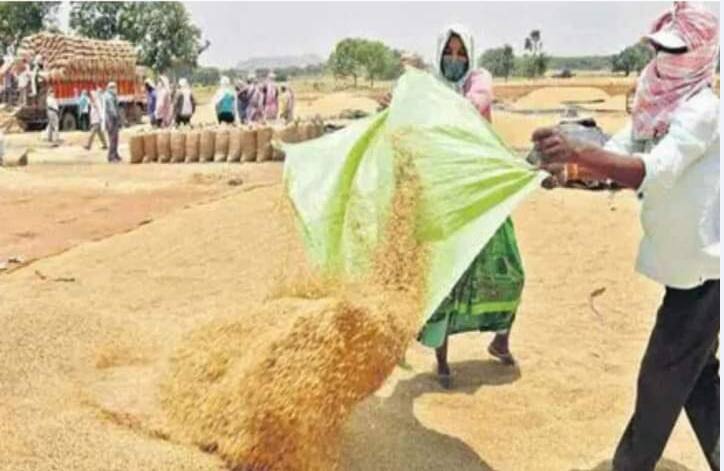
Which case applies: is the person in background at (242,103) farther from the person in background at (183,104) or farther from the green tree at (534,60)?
the green tree at (534,60)

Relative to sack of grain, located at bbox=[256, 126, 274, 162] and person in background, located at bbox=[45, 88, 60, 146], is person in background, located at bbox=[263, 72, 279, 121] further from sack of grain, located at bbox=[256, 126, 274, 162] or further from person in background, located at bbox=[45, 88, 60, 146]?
sack of grain, located at bbox=[256, 126, 274, 162]

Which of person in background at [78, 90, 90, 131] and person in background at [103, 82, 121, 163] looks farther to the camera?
person in background at [78, 90, 90, 131]

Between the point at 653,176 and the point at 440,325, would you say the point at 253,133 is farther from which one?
the point at 653,176

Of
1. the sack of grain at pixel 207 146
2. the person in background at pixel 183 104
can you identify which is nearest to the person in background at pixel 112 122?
the sack of grain at pixel 207 146

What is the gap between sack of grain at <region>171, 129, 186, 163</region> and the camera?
1627 cm

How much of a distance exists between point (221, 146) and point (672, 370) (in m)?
13.2

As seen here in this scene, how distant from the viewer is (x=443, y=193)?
3422 mm

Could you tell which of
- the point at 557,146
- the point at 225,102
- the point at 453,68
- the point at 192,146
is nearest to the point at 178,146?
the point at 192,146

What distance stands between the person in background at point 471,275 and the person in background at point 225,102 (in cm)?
1438

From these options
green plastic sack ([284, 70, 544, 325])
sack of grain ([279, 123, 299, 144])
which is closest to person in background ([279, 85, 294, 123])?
sack of grain ([279, 123, 299, 144])

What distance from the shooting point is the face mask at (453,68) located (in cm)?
462

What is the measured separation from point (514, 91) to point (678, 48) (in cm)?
4630

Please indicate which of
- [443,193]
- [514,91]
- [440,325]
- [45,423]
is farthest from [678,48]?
[514,91]

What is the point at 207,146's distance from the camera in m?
16.2
